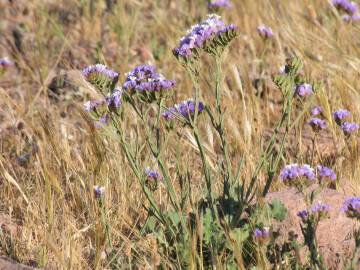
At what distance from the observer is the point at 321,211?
90.6 inches

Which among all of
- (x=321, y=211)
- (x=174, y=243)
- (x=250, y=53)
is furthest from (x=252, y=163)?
(x=250, y=53)

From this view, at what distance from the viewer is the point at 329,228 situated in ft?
8.73

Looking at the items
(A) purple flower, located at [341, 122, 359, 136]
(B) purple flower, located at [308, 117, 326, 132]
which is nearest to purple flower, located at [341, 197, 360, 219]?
(A) purple flower, located at [341, 122, 359, 136]

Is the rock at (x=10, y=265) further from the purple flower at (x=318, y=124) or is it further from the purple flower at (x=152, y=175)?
the purple flower at (x=318, y=124)

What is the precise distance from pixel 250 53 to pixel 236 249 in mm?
2650

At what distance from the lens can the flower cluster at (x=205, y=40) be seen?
2512mm

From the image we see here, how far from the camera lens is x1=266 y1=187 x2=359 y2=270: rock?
2562mm

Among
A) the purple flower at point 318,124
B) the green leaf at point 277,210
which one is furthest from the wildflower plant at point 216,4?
the green leaf at point 277,210

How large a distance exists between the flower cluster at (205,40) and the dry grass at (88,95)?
309mm

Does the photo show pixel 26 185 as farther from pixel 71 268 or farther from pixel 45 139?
pixel 71 268

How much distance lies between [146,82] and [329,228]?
803 millimetres

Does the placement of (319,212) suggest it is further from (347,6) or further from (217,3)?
(217,3)

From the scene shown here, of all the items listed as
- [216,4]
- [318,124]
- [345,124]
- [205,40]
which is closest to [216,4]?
[216,4]

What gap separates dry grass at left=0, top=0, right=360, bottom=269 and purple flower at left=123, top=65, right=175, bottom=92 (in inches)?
9.5
